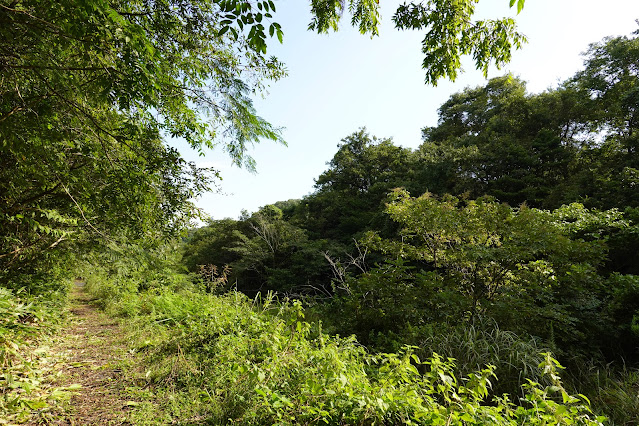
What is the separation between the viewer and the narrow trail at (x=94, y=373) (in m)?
2.05

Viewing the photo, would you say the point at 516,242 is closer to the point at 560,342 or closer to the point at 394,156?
the point at 560,342

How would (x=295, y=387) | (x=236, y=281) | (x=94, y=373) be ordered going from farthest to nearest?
(x=236, y=281)
(x=94, y=373)
(x=295, y=387)

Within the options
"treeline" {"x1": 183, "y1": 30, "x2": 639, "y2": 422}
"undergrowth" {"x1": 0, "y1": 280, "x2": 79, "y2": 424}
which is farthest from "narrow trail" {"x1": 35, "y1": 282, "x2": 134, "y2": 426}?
"treeline" {"x1": 183, "y1": 30, "x2": 639, "y2": 422}

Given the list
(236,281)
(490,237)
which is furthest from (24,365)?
(490,237)

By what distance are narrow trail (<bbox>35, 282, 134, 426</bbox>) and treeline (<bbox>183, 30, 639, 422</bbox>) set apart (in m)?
1.84

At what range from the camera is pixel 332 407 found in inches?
68.5

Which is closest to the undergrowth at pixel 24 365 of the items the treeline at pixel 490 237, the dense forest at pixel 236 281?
the dense forest at pixel 236 281

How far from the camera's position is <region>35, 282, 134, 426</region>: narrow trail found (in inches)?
80.7

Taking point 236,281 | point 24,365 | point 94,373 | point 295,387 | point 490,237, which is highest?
point 490,237

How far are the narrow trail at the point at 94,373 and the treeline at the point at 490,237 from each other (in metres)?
1.84

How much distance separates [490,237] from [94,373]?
582cm

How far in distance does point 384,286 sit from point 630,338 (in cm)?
345

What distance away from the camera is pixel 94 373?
273 cm

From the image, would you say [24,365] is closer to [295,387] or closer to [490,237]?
[295,387]
